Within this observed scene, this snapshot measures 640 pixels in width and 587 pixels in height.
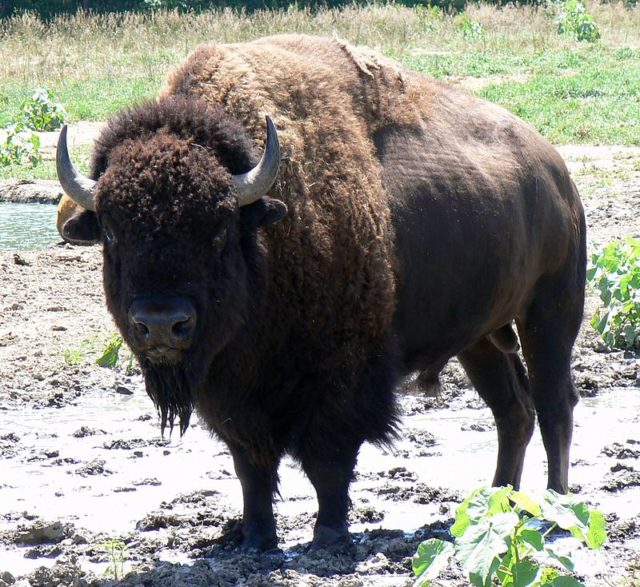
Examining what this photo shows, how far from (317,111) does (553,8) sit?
1303 inches

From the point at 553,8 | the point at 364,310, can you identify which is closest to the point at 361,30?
the point at 553,8

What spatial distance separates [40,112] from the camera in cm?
1898

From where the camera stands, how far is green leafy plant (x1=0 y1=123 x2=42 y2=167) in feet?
55.4

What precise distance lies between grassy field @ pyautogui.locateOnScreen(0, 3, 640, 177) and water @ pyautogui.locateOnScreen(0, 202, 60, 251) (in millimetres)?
1881

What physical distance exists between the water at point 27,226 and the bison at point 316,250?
7.26m

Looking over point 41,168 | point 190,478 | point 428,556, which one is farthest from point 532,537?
point 41,168

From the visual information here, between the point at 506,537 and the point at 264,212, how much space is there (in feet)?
6.36

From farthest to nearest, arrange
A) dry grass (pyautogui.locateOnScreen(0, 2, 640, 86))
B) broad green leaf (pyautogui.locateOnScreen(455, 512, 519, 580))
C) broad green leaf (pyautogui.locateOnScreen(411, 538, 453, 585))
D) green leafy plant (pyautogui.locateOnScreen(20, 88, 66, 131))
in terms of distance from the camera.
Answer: dry grass (pyautogui.locateOnScreen(0, 2, 640, 86)) → green leafy plant (pyautogui.locateOnScreen(20, 88, 66, 131)) → broad green leaf (pyautogui.locateOnScreen(411, 538, 453, 585)) → broad green leaf (pyautogui.locateOnScreen(455, 512, 519, 580))

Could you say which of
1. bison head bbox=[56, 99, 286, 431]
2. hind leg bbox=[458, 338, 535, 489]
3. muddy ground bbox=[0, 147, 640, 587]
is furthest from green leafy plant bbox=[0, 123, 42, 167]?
bison head bbox=[56, 99, 286, 431]

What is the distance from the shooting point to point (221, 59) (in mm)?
5543

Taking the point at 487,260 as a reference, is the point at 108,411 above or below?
below

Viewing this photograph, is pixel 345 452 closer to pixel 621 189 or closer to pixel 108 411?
pixel 108 411

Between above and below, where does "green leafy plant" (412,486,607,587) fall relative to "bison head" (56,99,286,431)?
below

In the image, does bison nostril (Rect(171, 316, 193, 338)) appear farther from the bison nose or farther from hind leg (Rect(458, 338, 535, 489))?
hind leg (Rect(458, 338, 535, 489))
